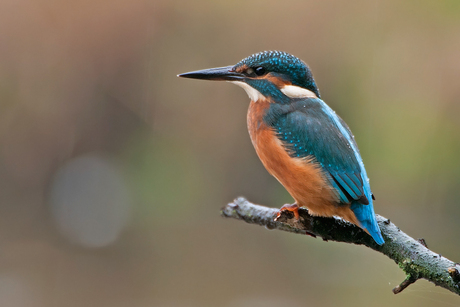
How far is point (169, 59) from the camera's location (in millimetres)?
5090

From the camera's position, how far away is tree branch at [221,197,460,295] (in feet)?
4.32

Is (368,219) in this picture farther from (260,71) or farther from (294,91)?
(260,71)

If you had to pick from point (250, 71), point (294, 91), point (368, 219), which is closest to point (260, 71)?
point (250, 71)

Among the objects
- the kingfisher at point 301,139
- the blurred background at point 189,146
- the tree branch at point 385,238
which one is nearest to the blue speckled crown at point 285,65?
the kingfisher at point 301,139

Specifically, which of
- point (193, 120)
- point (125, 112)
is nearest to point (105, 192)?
point (125, 112)

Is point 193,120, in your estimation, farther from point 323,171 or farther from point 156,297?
point 323,171

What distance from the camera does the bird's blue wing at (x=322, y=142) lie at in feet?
5.32

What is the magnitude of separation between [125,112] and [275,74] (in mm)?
3592

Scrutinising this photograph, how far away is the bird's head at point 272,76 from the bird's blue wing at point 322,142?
0.20ft

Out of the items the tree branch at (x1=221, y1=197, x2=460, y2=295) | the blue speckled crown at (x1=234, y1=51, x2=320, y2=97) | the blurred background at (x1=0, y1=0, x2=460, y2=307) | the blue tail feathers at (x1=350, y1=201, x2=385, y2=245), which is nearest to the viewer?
the tree branch at (x1=221, y1=197, x2=460, y2=295)

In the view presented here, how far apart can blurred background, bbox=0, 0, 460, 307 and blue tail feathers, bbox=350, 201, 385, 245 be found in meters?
2.66

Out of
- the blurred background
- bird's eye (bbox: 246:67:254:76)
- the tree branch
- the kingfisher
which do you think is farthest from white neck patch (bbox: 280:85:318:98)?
the blurred background

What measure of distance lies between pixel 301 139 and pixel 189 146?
3402 mm

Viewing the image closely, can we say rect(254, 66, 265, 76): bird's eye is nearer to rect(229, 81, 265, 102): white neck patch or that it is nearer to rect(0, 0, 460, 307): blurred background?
rect(229, 81, 265, 102): white neck patch
